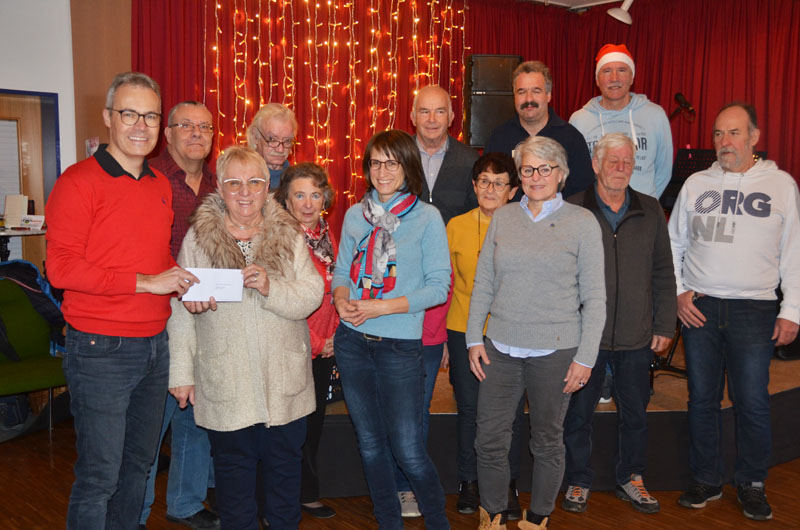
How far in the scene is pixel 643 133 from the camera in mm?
3412

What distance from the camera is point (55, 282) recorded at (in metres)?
1.81

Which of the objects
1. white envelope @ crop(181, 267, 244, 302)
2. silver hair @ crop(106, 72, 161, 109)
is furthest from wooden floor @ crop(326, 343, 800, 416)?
silver hair @ crop(106, 72, 161, 109)

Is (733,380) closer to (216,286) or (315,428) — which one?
(315,428)

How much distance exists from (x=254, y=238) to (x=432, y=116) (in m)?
1.18

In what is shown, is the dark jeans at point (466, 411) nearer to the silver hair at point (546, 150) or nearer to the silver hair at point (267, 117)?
the silver hair at point (546, 150)

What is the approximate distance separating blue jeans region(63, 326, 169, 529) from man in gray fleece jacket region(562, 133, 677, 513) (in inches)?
70.6

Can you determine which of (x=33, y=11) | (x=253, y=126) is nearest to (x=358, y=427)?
(x=253, y=126)

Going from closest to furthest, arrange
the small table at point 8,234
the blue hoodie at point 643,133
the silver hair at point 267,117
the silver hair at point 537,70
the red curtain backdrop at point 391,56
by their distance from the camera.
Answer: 1. the silver hair at point 267,117
2. the silver hair at point 537,70
3. the blue hoodie at point 643,133
4. the small table at point 8,234
5. the red curtain backdrop at point 391,56

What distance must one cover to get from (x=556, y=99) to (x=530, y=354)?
260 inches

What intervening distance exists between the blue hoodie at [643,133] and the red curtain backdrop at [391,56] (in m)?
3.77

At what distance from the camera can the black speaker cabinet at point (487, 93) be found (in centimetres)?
518

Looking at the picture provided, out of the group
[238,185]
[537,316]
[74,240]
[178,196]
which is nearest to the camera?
[74,240]

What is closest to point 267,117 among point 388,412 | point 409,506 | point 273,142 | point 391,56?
point 273,142

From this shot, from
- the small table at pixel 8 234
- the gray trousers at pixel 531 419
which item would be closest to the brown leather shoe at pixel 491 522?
the gray trousers at pixel 531 419
